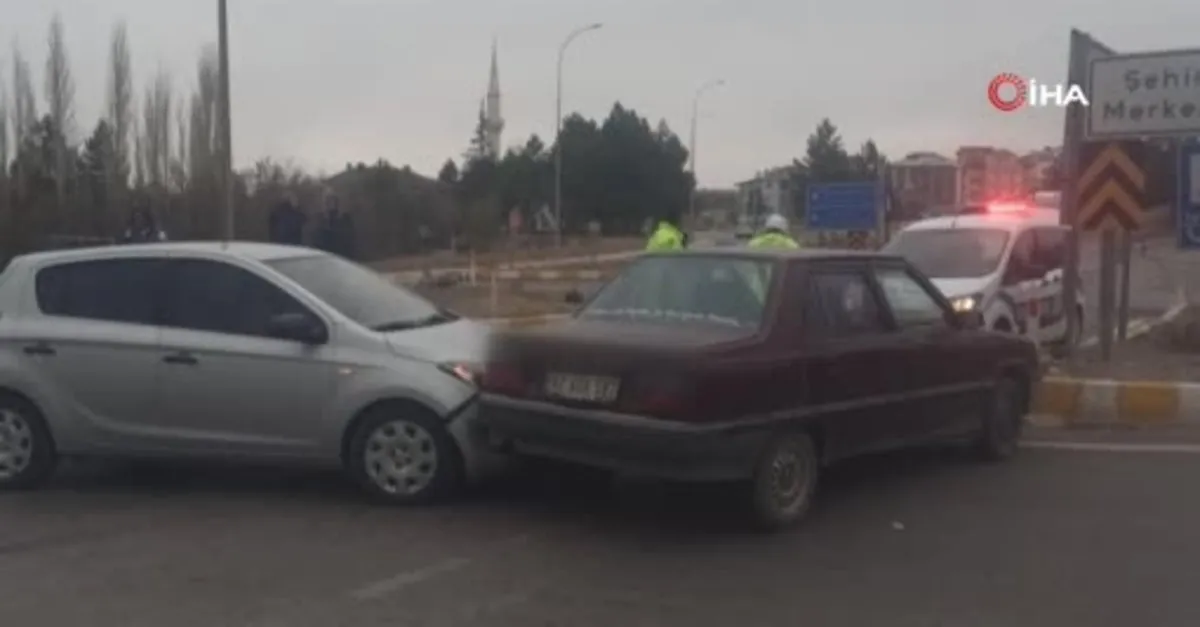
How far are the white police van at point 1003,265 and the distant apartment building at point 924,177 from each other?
40891 millimetres

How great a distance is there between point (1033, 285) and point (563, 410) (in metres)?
8.57

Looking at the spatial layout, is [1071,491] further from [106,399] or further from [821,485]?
[106,399]

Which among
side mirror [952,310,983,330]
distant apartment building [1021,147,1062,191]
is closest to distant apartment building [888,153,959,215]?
distant apartment building [1021,147,1062,191]

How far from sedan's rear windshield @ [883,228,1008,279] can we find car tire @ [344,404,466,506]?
723 centimetres

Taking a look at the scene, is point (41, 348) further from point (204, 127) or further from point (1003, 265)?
point (204, 127)

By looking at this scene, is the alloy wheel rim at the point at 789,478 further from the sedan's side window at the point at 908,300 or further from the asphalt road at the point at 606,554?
the sedan's side window at the point at 908,300

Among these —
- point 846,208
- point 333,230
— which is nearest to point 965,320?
point 333,230

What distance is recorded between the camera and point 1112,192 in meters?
14.4

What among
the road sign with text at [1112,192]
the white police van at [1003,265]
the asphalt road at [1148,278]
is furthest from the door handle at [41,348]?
the asphalt road at [1148,278]

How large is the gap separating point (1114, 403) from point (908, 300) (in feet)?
12.1

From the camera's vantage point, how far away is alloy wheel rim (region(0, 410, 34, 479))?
938 cm

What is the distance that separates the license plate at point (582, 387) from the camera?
7.79m

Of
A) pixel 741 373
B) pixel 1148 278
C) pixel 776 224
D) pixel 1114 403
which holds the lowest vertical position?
pixel 1148 278

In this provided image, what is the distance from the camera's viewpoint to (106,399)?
9.24 metres
